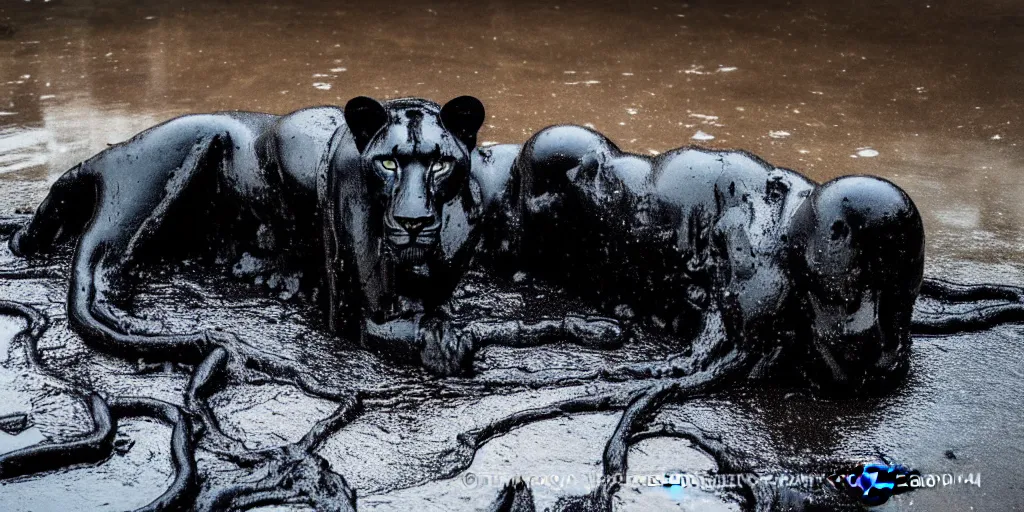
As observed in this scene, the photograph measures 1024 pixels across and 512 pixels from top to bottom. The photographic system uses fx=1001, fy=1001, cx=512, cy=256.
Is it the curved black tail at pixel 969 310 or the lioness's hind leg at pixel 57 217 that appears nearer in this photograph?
the curved black tail at pixel 969 310

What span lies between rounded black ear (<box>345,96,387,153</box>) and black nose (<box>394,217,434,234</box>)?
388 millimetres

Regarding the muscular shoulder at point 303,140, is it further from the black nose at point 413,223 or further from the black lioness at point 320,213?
the black nose at point 413,223

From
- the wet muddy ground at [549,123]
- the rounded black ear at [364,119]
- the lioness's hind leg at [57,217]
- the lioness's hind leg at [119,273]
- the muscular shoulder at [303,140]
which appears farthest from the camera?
the lioness's hind leg at [57,217]

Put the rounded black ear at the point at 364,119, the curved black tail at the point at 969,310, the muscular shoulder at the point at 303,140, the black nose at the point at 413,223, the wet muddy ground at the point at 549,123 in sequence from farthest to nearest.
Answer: the muscular shoulder at the point at 303,140, the curved black tail at the point at 969,310, the rounded black ear at the point at 364,119, the black nose at the point at 413,223, the wet muddy ground at the point at 549,123

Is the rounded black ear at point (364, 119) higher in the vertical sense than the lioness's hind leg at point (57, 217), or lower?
higher

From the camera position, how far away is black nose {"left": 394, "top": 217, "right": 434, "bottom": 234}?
3.19m

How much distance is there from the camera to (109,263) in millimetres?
3926

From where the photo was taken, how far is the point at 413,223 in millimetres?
3191

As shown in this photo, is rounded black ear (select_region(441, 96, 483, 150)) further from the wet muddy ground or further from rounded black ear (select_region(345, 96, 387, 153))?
the wet muddy ground

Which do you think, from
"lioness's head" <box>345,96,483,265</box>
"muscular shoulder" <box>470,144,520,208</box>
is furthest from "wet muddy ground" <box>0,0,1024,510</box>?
"muscular shoulder" <box>470,144,520,208</box>

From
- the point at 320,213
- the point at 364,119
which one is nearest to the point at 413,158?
the point at 364,119

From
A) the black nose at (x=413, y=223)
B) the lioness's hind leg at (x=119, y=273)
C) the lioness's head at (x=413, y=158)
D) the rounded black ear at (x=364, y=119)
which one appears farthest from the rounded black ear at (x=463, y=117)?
the lioness's hind leg at (x=119, y=273)

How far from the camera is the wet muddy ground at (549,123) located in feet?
9.69

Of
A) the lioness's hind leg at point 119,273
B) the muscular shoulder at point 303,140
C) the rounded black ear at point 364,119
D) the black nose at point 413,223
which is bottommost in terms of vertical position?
the lioness's hind leg at point 119,273
